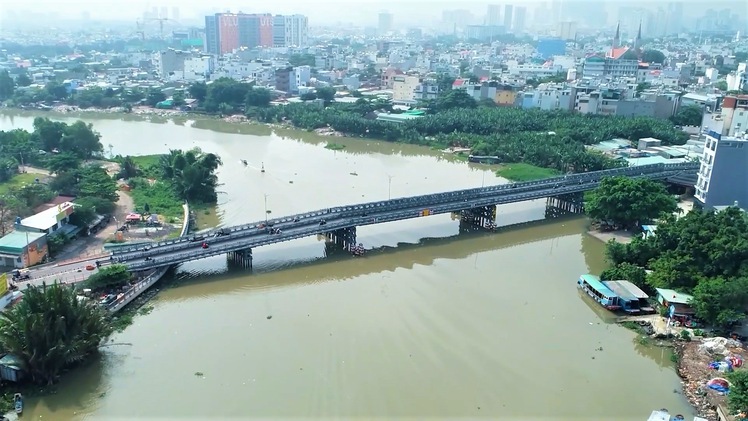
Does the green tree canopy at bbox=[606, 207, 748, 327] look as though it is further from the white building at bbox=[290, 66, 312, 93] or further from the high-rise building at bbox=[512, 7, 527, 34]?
the high-rise building at bbox=[512, 7, 527, 34]

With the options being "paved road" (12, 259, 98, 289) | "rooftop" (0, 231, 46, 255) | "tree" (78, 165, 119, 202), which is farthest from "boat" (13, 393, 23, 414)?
"tree" (78, 165, 119, 202)

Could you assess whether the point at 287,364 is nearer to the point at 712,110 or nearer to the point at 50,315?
the point at 50,315

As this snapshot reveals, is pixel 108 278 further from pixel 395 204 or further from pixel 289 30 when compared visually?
pixel 289 30

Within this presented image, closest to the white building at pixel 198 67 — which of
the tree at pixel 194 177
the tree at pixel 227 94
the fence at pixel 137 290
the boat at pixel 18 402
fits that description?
the tree at pixel 227 94

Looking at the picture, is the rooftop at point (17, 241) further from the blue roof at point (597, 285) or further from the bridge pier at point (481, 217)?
the blue roof at point (597, 285)

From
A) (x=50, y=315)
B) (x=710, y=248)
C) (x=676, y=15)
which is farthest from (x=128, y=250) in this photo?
(x=676, y=15)

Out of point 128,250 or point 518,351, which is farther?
Answer: point 128,250

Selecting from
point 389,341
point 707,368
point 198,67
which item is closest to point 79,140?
point 389,341
